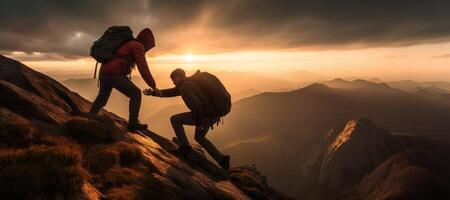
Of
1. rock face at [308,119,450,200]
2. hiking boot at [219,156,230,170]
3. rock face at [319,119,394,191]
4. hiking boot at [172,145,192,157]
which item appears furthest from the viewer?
rock face at [319,119,394,191]

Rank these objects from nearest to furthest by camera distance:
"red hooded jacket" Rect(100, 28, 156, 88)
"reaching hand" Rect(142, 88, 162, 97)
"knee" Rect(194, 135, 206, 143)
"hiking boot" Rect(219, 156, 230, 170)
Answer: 1. "red hooded jacket" Rect(100, 28, 156, 88)
2. "reaching hand" Rect(142, 88, 162, 97)
3. "knee" Rect(194, 135, 206, 143)
4. "hiking boot" Rect(219, 156, 230, 170)

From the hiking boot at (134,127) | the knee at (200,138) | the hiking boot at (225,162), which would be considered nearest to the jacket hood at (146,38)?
the hiking boot at (134,127)

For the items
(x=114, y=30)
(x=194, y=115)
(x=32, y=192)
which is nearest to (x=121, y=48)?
(x=114, y=30)

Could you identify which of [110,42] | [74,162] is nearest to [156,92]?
[110,42]

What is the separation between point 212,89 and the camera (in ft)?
37.2

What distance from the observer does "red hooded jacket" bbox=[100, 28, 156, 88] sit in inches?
428

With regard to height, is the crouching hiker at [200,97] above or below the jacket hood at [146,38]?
below

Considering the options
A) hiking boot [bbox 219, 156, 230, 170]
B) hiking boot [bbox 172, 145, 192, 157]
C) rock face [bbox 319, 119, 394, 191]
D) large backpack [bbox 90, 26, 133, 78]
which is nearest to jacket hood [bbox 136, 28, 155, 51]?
large backpack [bbox 90, 26, 133, 78]

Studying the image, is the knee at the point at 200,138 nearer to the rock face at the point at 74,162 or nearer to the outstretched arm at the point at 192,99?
the rock face at the point at 74,162

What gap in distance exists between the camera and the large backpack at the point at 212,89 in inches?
443

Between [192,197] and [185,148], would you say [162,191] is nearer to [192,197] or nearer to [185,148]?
[192,197]

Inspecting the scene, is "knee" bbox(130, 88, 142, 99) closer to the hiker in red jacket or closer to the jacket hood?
the hiker in red jacket

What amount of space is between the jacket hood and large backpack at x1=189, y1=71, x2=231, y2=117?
1973 mm

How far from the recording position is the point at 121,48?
11.0 metres
